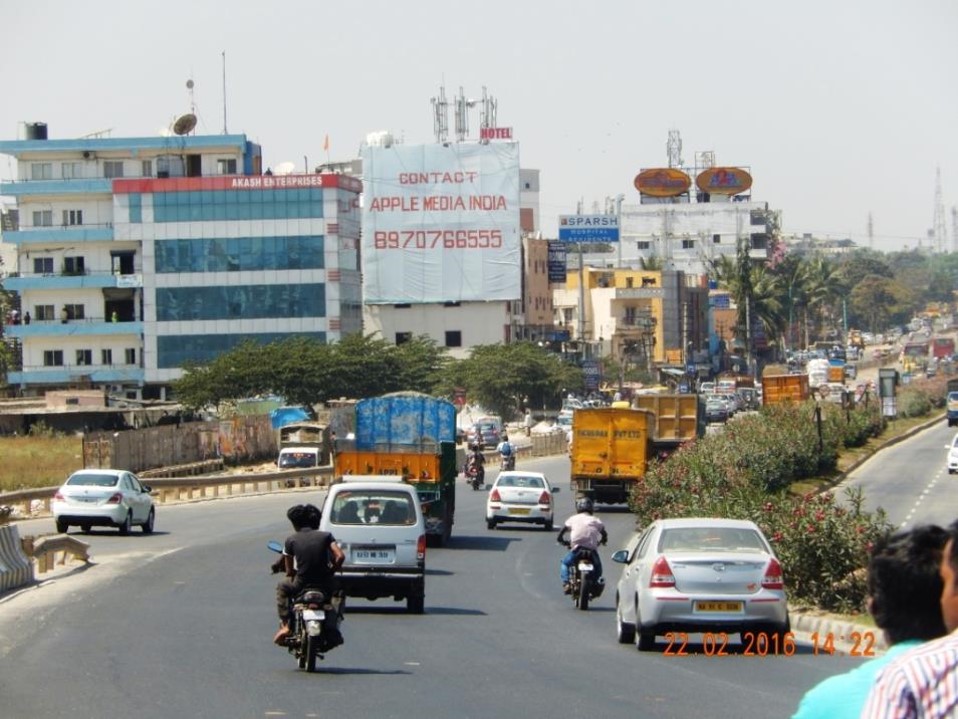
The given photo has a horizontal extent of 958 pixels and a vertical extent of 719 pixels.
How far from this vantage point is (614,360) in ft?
466

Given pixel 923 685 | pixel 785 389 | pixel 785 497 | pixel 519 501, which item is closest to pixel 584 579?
pixel 785 497

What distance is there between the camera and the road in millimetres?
13594

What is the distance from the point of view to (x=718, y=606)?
56.1ft

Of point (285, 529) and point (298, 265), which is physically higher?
point (298, 265)

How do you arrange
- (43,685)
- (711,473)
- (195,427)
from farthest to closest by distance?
1. (195,427)
2. (711,473)
3. (43,685)

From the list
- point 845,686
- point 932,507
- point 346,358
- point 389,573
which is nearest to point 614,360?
point 346,358

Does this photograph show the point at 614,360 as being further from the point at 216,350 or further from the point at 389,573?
the point at 389,573

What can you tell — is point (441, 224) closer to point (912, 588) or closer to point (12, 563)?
point (12, 563)

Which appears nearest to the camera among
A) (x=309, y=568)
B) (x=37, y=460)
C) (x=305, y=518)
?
(x=309, y=568)

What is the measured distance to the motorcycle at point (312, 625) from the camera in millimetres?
15188

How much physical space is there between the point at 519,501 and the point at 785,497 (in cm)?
1503

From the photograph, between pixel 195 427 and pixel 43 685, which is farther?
pixel 195 427

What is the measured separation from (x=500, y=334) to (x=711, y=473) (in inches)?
3527

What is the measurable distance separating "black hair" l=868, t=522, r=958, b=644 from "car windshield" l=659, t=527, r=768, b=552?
1239cm
